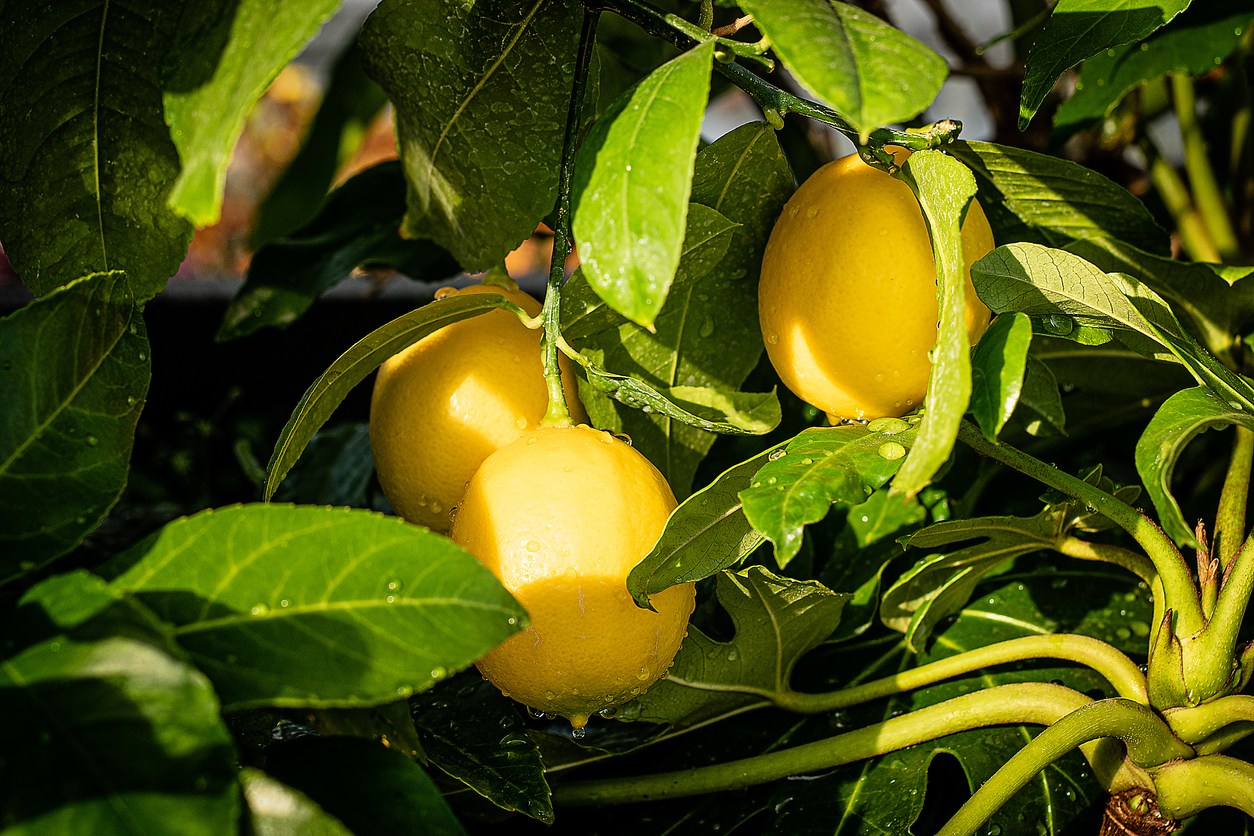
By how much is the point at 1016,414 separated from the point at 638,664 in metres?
0.22

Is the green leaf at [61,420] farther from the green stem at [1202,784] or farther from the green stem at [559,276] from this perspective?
the green stem at [1202,784]

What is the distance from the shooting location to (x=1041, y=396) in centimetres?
36

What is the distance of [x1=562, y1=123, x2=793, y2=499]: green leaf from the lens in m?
0.39

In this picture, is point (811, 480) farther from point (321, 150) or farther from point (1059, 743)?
point (321, 150)

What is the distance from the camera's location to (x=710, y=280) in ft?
1.35

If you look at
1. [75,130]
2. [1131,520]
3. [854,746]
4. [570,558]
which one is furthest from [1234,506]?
[75,130]

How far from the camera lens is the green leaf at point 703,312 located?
1.28 ft

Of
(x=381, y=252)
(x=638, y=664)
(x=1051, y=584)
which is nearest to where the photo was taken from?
(x=638, y=664)

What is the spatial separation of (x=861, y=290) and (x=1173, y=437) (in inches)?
4.6

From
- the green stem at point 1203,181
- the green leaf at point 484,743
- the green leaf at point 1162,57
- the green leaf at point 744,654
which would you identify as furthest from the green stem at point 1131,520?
the green stem at point 1203,181

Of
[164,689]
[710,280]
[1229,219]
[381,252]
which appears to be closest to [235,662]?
[164,689]

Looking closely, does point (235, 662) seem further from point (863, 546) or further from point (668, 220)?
point (863, 546)

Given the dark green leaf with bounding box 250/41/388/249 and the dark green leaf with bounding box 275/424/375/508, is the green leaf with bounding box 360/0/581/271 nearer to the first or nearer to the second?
the dark green leaf with bounding box 275/424/375/508

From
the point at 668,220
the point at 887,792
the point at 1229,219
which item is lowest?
the point at 887,792
